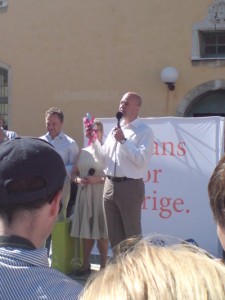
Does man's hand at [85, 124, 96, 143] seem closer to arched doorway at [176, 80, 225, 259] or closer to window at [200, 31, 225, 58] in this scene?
arched doorway at [176, 80, 225, 259]

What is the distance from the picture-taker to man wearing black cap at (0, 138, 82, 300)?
1611mm

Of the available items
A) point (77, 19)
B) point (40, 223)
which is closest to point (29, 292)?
point (40, 223)

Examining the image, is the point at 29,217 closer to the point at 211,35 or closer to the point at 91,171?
the point at 91,171

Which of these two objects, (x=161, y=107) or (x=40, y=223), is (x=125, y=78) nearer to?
(x=161, y=107)

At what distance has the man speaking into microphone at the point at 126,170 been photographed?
197 inches

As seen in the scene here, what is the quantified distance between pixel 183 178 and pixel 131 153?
150 centimetres

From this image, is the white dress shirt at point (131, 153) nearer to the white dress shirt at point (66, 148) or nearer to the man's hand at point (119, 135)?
the man's hand at point (119, 135)

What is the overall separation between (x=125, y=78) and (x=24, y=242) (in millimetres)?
9760

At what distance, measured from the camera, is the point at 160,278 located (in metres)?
1.00

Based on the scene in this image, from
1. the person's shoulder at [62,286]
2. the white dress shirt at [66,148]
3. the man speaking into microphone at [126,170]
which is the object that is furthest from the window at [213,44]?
the person's shoulder at [62,286]

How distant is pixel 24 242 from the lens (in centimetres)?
175

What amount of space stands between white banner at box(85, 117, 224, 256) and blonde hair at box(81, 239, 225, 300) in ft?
16.6

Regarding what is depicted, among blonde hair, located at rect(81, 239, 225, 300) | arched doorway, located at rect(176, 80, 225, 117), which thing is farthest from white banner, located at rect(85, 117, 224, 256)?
blonde hair, located at rect(81, 239, 225, 300)

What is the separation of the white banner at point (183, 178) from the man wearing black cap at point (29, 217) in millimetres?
4390
